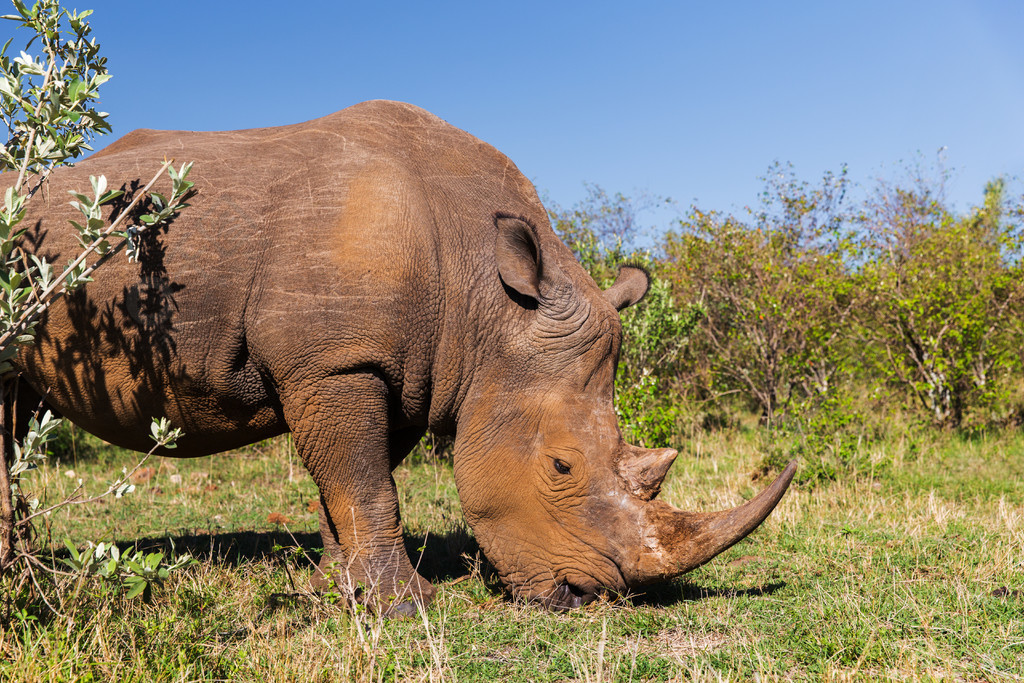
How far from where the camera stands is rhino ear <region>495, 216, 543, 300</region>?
178 inches

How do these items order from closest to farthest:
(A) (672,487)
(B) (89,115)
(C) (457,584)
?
(B) (89,115)
(C) (457,584)
(A) (672,487)

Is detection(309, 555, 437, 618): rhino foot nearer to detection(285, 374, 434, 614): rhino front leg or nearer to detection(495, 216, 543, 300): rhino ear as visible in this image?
detection(285, 374, 434, 614): rhino front leg

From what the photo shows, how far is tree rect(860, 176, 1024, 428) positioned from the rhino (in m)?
7.02

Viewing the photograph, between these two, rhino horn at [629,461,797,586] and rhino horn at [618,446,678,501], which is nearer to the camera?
rhino horn at [629,461,797,586]

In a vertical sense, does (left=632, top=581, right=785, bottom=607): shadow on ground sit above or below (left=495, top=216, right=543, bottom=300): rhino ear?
below

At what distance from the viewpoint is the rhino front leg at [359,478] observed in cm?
432

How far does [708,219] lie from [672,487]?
18.1 ft

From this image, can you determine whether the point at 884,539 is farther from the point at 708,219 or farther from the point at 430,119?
the point at 708,219

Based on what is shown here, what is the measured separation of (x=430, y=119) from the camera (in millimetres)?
5344

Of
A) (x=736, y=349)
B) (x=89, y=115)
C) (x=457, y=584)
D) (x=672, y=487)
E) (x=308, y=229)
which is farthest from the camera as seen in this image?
(x=736, y=349)

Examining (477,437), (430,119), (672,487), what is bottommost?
(672,487)

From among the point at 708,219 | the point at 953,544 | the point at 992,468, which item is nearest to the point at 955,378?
the point at 992,468

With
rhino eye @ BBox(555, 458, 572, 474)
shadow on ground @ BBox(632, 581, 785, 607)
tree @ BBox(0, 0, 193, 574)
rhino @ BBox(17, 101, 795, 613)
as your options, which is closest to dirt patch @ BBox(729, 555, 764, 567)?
shadow on ground @ BBox(632, 581, 785, 607)

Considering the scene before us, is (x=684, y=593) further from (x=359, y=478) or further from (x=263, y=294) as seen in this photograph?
(x=263, y=294)
